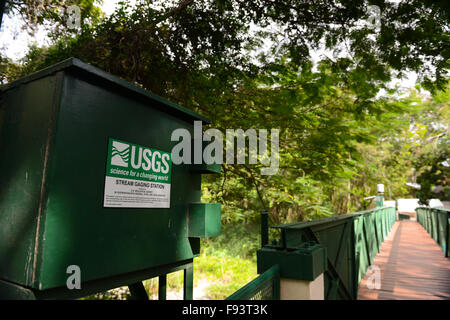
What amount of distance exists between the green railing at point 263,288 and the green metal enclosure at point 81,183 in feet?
2.59

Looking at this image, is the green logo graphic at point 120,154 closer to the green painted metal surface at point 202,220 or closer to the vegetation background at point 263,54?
the green painted metal surface at point 202,220

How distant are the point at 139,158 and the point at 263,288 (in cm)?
119

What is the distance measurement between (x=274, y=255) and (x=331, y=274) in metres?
2.12

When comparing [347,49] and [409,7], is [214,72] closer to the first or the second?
[347,49]

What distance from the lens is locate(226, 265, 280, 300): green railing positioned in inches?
55.4

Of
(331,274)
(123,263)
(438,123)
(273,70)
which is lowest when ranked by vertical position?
(331,274)

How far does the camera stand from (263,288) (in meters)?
→ 1.66

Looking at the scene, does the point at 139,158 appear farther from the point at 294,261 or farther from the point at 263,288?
the point at 294,261

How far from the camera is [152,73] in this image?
13.8 ft

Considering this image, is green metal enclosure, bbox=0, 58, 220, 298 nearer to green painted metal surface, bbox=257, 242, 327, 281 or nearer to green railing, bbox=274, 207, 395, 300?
green painted metal surface, bbox=257, 242, 327, 281

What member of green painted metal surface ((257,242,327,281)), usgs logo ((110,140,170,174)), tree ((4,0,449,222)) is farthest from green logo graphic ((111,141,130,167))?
tree ((4,0,449,222))

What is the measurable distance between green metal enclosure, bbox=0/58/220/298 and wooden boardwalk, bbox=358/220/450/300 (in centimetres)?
496

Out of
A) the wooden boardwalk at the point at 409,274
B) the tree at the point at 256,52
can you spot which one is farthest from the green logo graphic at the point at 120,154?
the wooden boardwalk at the point at 409,274
